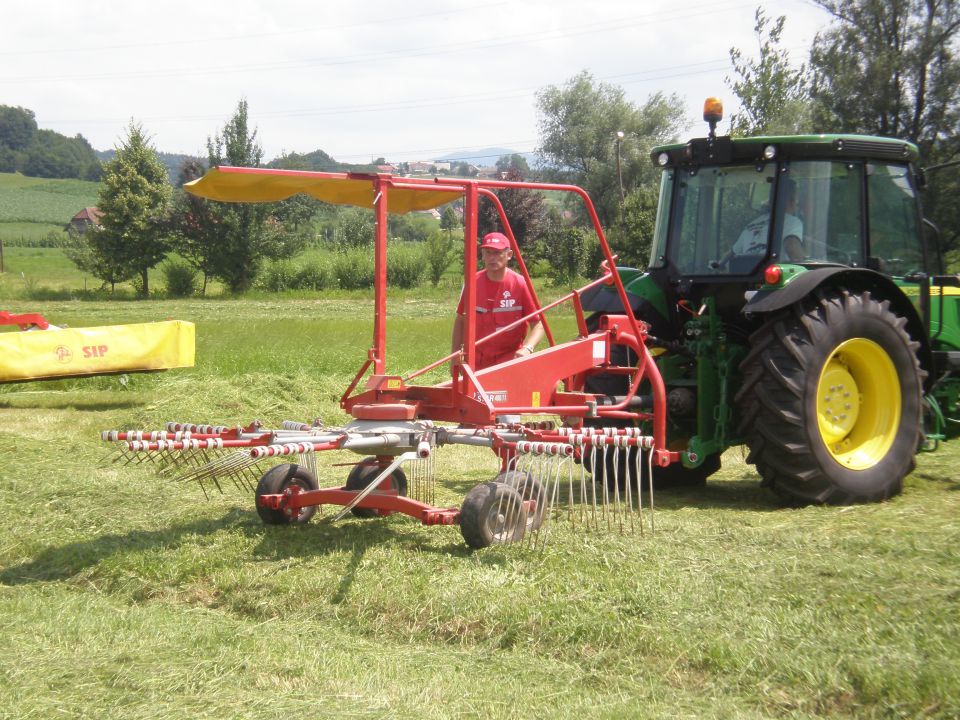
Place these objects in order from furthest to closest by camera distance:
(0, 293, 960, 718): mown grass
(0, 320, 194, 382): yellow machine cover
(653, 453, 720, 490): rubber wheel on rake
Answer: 1. (0, 320, 194, 382): yellow machine cover
2. (653, 453, 720, 490): rubber wheel on rake
3. (0, 293, 960, 718): mown grass

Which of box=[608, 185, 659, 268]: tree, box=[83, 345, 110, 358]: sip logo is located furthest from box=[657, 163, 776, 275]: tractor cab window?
box=[608, 185, 659, 268]: tree

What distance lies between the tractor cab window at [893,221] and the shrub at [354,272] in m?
30.7

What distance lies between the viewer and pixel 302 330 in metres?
21.4

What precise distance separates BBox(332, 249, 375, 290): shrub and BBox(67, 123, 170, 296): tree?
256 inches

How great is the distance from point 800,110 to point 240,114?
19.8 m

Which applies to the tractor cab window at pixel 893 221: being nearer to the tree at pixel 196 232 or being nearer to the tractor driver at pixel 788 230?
the tractor driver at pixel 788 230

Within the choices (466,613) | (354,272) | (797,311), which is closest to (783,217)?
(797,311)

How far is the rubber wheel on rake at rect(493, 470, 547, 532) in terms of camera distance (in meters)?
5.61

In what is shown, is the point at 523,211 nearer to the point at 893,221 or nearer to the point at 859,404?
the point at 893,221

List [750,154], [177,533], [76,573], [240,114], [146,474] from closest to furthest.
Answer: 1. [76,573]
2. [177,533]
3. [750,154]
4. [146,474]
5. [240,114]

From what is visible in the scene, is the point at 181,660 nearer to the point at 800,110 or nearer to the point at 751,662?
the point at 751,662

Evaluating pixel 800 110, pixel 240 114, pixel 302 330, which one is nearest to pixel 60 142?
pixel 240 114

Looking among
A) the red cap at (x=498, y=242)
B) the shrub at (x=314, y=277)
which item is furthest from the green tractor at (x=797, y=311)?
the shrub at (x=314, y=277)

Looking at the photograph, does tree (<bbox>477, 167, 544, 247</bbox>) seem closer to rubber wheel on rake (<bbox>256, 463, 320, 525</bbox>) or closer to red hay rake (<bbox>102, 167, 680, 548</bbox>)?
red hay rake (<bbox>102, 167, 680, 548</bbox>)
